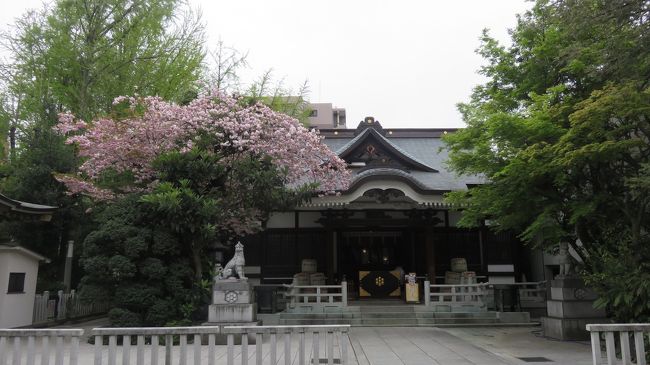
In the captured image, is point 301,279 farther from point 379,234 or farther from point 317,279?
point 379,234

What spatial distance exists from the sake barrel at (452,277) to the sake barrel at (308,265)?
5105 millimetres

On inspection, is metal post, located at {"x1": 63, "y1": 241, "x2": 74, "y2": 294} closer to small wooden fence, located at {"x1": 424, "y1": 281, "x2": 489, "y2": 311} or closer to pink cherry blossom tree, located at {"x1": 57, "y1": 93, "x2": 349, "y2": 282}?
pink cherry blossom tree, located at {"x1": 57, "y1": 93, "x2": 349, "y2": 282}

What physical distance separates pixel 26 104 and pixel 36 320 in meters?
7.94

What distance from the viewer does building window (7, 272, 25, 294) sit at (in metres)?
12.8

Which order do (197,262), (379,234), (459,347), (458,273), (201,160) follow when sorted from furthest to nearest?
(379,234) < (458,273) < (197,262) < (201,160) < (459,347)

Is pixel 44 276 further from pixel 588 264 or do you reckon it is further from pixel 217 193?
pixel 588 264

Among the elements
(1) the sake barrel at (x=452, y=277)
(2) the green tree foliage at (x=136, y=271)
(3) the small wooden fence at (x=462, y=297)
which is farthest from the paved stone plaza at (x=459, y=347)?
(2) the green tree foliage at (x=136, y=271)

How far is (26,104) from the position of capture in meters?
16.9

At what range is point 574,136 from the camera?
9.11 meters

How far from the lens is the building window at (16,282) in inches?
505

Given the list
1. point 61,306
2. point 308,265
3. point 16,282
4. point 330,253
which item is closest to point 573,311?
point 330,253

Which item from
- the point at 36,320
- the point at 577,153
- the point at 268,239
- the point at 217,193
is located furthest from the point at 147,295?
the point at 577,153

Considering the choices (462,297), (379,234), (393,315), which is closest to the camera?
(393,315)

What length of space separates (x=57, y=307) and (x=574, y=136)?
50.8ft
